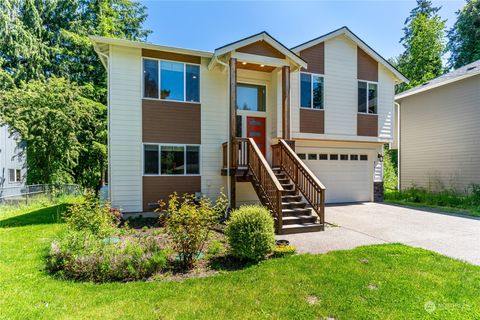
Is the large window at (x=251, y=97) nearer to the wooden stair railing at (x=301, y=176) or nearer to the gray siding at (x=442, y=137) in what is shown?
the wooden stair railing at (x=301, y=176)

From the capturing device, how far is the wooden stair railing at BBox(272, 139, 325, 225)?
24.1ft

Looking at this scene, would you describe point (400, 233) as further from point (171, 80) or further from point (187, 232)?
point (171, 80)

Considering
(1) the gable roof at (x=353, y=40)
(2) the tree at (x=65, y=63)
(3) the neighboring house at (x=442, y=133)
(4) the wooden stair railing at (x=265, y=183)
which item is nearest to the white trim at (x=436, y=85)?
(3) the neighboring house at (x=442, y=133)

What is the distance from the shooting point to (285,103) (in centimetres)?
951

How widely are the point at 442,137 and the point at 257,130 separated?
434 inches

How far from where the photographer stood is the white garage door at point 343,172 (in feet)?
38.8

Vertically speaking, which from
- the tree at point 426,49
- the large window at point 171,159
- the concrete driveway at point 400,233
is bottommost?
the concrete driveway at point 400,233

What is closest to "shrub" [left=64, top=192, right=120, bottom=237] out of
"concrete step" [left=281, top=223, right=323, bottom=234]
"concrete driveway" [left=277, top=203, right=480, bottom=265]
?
"concrete driveway" [left=277, top=203, right=480, bottom=265]

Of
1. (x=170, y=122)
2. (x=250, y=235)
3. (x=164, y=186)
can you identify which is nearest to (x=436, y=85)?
(x=170, y=122)

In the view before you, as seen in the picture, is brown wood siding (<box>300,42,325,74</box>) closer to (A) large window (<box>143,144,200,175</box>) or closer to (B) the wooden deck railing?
(B) the wooden deck railing

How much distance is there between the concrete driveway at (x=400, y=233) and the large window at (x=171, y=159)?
4591mm

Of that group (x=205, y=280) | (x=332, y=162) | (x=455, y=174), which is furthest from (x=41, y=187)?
(x=455, y=174)

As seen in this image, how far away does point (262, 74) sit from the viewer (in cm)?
1069

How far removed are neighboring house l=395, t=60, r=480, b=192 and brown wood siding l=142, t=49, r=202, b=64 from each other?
43.0 feet
